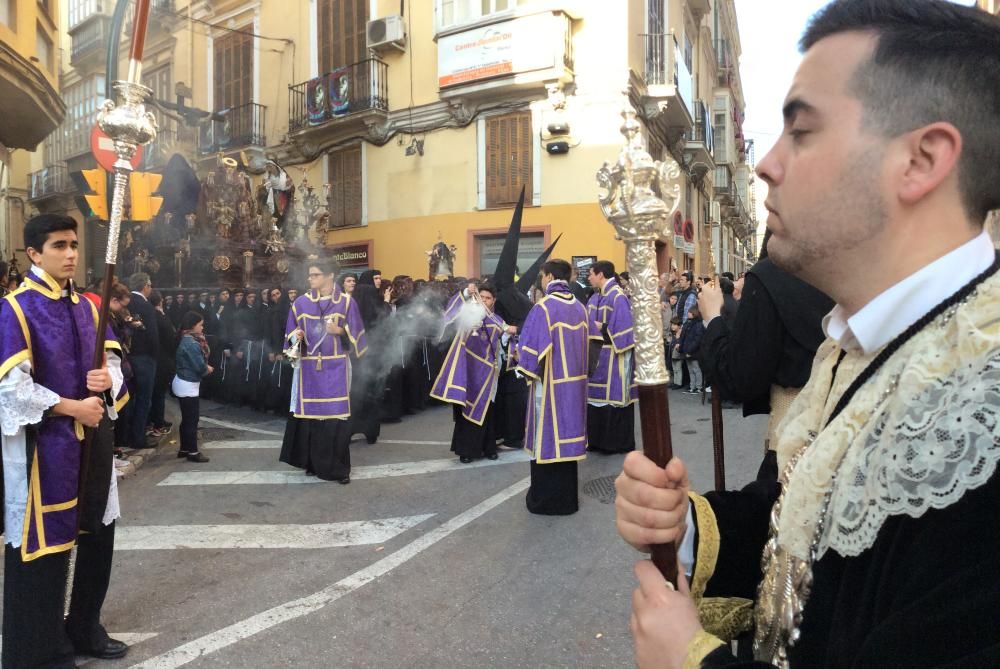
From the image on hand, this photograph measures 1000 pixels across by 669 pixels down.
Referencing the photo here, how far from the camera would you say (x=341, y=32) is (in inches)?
736

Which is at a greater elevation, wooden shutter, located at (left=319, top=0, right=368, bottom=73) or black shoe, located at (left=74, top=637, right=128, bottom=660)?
wooden shutter, located at (left=319, top=0, right=368, bottom=73)

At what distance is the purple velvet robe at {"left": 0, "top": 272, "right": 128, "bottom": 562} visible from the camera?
9.62 feet

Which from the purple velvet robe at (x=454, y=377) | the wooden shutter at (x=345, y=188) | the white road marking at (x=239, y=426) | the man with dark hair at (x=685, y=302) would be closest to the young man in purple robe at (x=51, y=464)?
the purple velvet robe at (x=454, y=377)

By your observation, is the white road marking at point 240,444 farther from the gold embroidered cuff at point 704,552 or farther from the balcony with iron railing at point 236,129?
the balcony with iron railing at point 236,129

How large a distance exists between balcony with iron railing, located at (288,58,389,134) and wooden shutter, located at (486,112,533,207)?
337 centimetres

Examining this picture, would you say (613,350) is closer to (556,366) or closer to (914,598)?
(556,366)

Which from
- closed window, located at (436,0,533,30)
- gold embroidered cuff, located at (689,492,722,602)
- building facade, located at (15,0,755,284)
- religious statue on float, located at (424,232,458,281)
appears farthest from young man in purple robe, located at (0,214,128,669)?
closed window, located at (436,0,533,30)

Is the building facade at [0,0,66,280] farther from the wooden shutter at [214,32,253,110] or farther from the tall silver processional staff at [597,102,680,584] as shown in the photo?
the tall silver processional staff at [597,102,680,584]

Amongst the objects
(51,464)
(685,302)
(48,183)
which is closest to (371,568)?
(51,464)

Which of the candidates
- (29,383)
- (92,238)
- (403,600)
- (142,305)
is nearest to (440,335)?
(142,305)

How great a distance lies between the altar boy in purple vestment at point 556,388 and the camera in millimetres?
5359

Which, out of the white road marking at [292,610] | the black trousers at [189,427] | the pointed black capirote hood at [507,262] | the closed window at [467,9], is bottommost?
the white road marking at [292,610]

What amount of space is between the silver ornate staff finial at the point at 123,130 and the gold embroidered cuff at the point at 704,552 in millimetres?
2697

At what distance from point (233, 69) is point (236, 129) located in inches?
79.2
